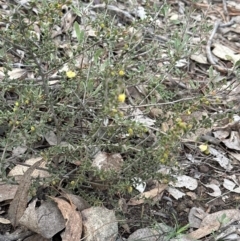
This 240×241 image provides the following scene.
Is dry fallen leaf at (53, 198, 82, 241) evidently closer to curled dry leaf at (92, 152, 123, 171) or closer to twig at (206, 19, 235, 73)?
curled dry leaf at (92, 152, 123, 171)

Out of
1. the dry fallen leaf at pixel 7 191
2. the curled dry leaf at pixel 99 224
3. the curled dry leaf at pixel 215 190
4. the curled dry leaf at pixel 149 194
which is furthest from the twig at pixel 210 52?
the dry fallen leaf at pixel 7 191

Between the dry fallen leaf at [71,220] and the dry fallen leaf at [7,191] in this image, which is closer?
the dry fallen leaf at [71,220]

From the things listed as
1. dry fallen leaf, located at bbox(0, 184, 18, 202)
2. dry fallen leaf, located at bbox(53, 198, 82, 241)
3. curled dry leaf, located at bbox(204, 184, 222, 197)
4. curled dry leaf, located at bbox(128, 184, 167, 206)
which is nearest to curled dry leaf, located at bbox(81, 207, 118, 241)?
dry fallen leaf, located at bbox(53, 198, 82, 241)

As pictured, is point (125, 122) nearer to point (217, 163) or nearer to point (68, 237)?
point (68, 237)

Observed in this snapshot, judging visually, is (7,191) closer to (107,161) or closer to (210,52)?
(107,161)

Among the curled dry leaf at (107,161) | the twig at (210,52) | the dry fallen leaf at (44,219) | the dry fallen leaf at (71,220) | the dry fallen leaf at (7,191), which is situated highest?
the twig at (210,52)

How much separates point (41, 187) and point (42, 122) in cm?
31

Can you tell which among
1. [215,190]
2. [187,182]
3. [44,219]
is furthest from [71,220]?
[215,190]

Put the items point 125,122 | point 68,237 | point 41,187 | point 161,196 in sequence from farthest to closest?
point 161,196 < point 41,187 < point 68,237 < point 125,122

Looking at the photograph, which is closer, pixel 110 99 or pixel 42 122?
pixel 110 99

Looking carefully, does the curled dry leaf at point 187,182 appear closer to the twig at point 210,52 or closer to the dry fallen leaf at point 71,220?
the dry fallen leaf at point 71,220

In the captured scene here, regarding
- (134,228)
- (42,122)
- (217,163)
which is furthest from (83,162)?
(217,163)

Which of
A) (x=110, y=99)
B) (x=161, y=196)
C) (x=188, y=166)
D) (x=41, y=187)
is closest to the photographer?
(x=110, y=99)

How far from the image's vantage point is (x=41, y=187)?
7.20ft
